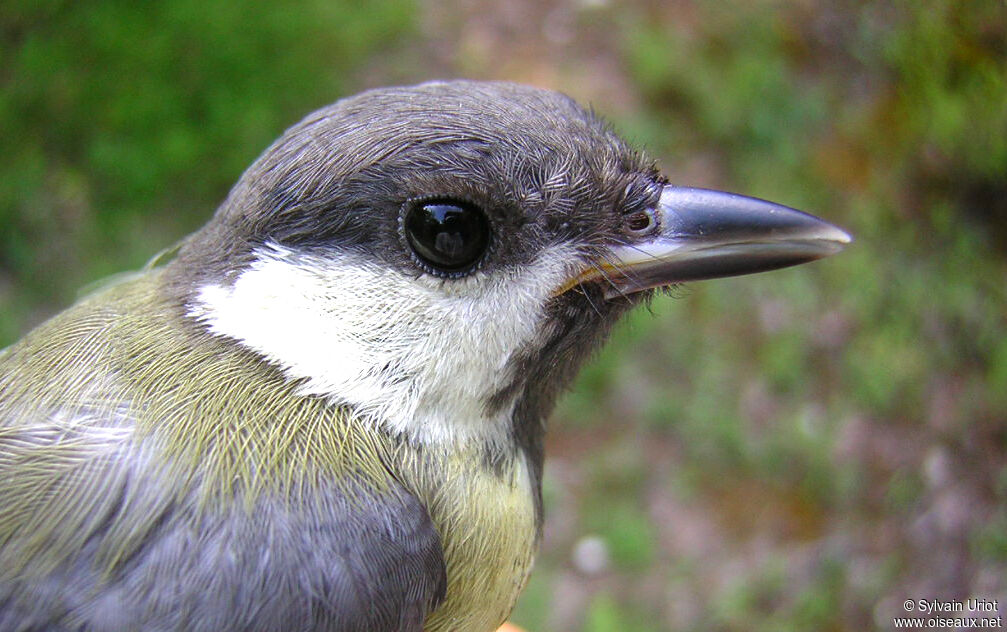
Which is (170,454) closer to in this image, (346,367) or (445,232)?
(346,367)

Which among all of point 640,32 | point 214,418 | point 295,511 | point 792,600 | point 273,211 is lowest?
point 792,600

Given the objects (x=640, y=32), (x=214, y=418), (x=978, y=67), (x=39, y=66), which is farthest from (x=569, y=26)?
(x=214, y=418)

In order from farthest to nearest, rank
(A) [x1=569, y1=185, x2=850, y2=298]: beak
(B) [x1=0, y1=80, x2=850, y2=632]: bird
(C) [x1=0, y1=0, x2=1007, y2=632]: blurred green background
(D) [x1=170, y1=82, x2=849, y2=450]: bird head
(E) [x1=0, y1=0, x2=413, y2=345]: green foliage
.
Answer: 1. (E) [x1=0, y1=0, x2=413, y2=345]: green foliage
2. (C) [x1=0, y1=0, x2=1007, y2=632]: blurred green background
3. (A) [x1=569, y1=185, x2=850, y2=298]: beak
4. (D) [x1=170, y1=82, x2=849, y2=450]: bird head
5. (B) [x1=0, y1=80, x2=850, y2=632]: bird

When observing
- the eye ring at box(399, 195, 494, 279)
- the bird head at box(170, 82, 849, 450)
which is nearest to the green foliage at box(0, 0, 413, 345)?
the bird head at box(170, 82, 849, 450)

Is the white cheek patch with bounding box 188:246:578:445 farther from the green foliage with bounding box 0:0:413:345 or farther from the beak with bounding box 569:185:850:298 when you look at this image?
the green foliage with bounding box 0:0:413:345

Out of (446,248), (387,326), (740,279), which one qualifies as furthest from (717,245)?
(740,279)

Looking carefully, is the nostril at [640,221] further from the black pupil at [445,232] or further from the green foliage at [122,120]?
the green foliage at [122,120]

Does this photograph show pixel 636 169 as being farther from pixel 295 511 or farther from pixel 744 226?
pixel 295 511
